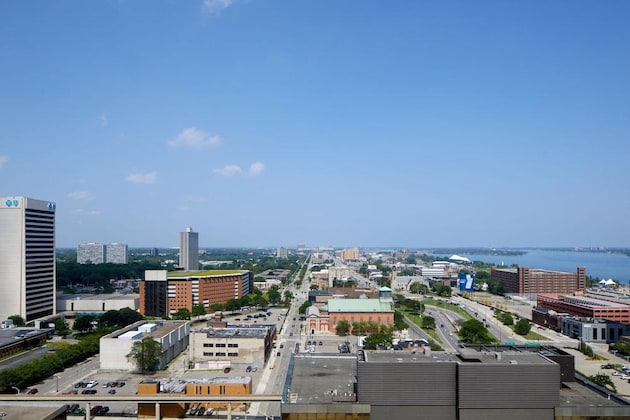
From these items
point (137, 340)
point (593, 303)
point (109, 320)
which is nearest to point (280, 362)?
point (137, 340)

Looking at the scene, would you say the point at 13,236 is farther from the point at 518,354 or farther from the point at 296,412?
the point at 518,354

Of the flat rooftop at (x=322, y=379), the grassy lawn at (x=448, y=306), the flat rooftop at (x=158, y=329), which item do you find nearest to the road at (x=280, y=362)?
the flat rooftop at (x=322, y=379)

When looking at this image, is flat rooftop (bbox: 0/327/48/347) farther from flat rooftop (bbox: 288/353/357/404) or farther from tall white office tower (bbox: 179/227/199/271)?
tall white office tower (bbox: 179/227/199/271)

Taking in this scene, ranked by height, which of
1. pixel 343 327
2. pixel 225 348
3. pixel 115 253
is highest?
pixel 225 348

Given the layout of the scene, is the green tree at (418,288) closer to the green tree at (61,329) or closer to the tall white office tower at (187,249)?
the tall white office tower at (187,249)

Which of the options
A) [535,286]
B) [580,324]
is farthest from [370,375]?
[535,286]

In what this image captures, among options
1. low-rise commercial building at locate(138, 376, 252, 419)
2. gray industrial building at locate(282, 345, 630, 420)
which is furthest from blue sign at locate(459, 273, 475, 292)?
gray industrial building at locate(282, 345, 630, 420)

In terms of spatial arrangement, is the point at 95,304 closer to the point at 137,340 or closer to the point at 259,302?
the point at 259,302
